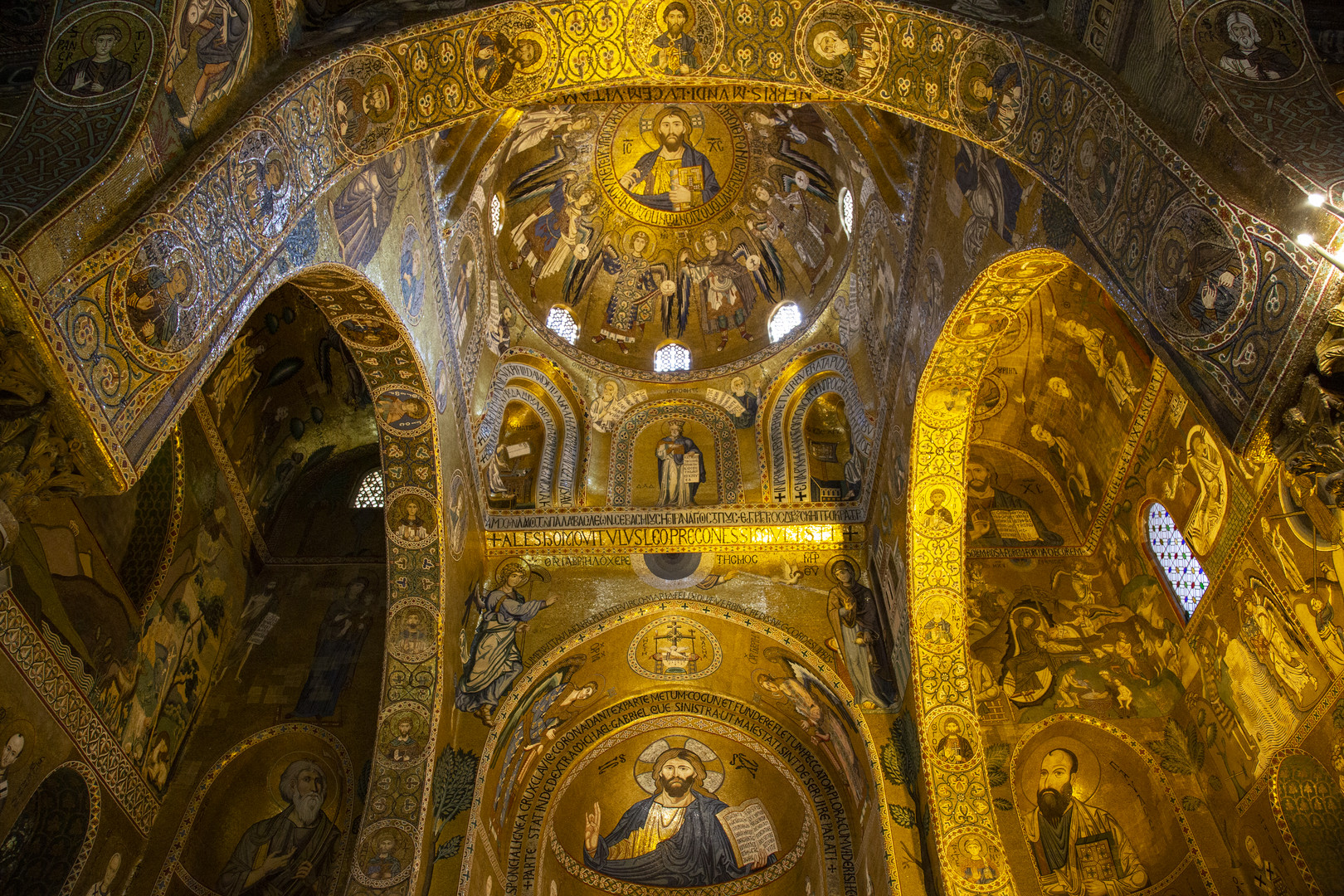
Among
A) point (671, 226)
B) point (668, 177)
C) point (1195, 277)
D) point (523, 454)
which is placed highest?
point (668, 177)

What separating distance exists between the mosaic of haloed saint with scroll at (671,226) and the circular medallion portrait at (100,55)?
772 cm

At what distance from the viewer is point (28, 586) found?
344 inches

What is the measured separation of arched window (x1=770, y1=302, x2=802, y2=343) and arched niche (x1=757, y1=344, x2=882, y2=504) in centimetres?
61

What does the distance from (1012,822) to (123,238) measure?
32.6 ft

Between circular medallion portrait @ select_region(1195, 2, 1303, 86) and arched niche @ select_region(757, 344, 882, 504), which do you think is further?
arched niche @ select_region(757, 344, 882, 504)

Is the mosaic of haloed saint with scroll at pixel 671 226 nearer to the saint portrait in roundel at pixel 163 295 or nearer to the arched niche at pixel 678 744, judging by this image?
the arched niche at pixel 678 744

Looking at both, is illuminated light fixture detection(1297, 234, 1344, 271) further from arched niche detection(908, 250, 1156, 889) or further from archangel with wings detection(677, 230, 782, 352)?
archangel with wings detection(677, 230, 782, 352)

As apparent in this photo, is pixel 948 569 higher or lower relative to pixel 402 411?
lower

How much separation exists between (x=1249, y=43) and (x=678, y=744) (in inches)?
421

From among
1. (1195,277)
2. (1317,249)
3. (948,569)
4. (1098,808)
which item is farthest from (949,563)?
(1317,249)

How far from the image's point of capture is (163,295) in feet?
16.4

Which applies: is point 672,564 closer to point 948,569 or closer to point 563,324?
point 948,569

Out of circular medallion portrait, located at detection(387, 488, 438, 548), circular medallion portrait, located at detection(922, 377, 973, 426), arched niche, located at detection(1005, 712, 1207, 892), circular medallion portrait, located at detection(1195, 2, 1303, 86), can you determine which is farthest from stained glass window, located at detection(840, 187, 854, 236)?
circular medallion portrait, located at detection(1195, 2, 1303, 86)

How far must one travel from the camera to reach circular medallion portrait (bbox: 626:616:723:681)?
40.3 ft
